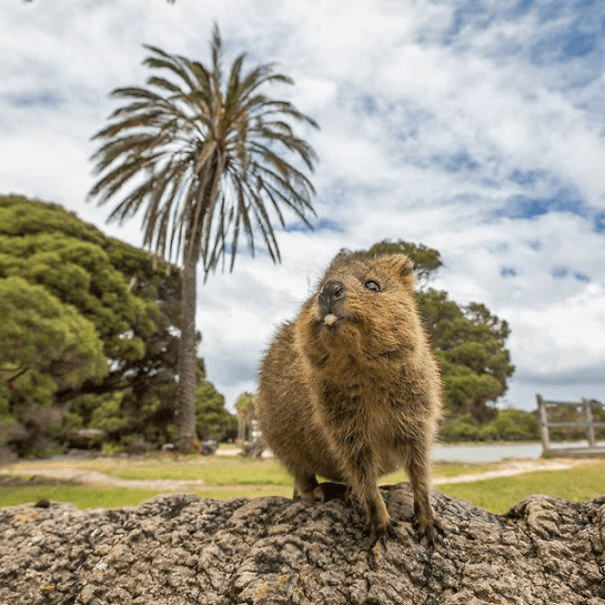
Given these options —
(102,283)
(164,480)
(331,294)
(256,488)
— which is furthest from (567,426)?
(102,283)

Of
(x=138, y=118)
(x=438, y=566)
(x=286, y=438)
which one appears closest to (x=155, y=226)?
(x=138, y=118)

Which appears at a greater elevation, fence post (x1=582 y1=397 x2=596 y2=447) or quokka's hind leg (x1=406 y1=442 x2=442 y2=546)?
fence post (x1=582 y1=397 x2=596 y2=447)

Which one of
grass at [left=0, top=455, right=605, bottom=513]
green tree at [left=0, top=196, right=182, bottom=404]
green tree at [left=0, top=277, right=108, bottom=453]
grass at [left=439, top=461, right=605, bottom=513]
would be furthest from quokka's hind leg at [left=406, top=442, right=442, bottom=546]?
green tree at [left=0, top=196, right=182, bottom=404]

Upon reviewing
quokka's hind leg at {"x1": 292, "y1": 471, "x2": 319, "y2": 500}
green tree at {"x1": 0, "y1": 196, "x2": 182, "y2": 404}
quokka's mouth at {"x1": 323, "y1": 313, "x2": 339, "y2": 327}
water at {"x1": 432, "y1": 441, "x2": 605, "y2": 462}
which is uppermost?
green tree at {"x1": 0, "y1": 196, "x2": 182, "y2": 404}

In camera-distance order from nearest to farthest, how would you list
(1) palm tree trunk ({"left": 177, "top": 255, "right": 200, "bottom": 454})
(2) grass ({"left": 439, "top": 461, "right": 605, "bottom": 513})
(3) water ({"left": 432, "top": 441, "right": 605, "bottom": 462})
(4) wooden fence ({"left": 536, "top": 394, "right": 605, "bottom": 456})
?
(2) grass ({"left": 439, "top": 461, "right": 605, "bottom": 513}), (3) water ({"left": 432, "top": 441, "right": 605, "bottom": 462}), (4) wooden fence ({"left": 536, "top": 394, "right": 605, "bottom": 456}), (1) palm tree trunk ({"left": 177, "top": 255, "right": 200, "bottom": 454})

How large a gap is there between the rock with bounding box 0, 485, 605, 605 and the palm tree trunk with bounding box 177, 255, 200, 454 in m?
14.3

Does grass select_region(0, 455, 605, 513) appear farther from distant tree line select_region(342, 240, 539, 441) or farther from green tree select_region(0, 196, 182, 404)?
green tree select_region(0, 196, 182, 404)

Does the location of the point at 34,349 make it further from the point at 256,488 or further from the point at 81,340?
the point at 256,488

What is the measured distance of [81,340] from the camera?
11.9m

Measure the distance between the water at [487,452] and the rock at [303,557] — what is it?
1136 cm

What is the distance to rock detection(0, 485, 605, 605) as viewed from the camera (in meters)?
2.03

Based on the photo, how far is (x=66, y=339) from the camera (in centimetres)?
1071

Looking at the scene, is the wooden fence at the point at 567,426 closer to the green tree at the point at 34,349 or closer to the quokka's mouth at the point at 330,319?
the green tree at the point at 34,349

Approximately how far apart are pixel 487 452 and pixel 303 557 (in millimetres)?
14867
